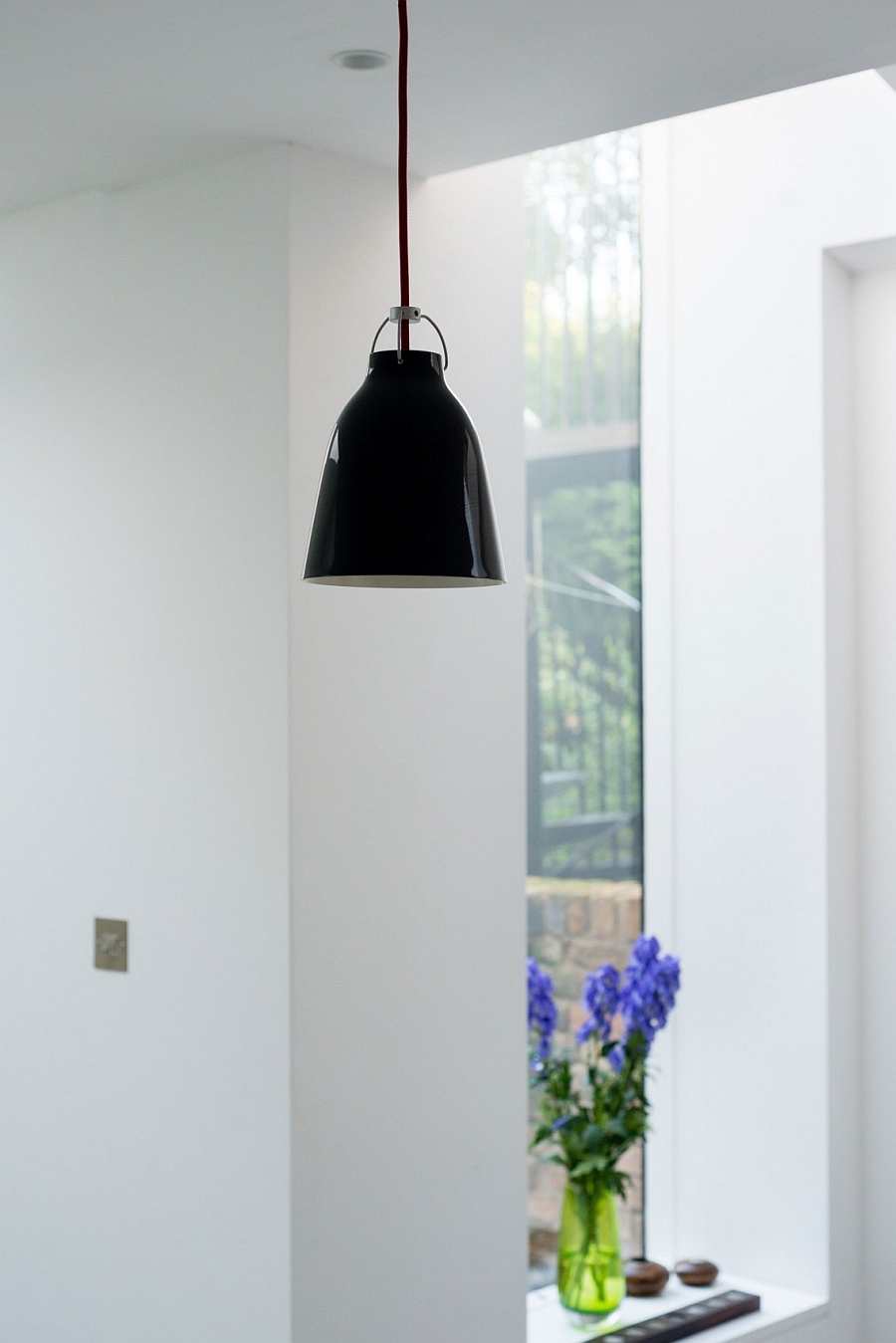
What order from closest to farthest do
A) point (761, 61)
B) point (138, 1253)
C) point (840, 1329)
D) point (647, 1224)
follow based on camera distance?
point (761, 61)
point (138, 1253)
point (840, 1329)
point (647, 1224)

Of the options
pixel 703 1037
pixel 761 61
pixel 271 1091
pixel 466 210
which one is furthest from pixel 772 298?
pixel 271 1091

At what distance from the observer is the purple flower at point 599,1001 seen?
3.17 meters

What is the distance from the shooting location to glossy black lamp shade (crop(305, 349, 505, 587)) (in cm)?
141

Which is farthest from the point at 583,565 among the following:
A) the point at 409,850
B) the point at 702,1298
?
the point at 702,1298

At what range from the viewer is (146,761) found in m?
2.52

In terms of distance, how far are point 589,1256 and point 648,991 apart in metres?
0.55

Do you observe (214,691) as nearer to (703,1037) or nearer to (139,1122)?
(139,1122)

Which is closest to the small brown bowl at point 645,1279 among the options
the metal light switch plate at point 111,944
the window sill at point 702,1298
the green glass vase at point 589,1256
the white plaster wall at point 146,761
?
the window sill at point 702,1298

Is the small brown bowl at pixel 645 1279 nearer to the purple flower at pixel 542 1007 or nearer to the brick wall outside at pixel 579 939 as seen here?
the brick wall outside at pixel 579 939

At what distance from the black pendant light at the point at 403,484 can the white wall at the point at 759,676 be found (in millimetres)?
1969

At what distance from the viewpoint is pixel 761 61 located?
2035mm

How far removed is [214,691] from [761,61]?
4.08ft

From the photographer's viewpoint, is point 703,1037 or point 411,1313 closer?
point 411,1313

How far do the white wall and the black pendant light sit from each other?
1.97 m
